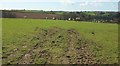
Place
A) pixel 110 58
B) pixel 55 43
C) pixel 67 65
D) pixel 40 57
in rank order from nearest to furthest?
1. pixel 67 65
2. pixel 40 57
3. pixel 110 58
4. pixel 55 43

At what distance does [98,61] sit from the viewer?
86.0 feet

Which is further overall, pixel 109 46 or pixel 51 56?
pixel 109 46

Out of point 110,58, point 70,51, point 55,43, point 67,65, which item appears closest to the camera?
point 67,65

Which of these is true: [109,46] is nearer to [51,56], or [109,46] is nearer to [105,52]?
[105,52]

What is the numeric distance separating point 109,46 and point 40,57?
11.2m

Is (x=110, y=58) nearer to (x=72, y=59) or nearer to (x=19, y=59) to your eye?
(x=72, y=59)

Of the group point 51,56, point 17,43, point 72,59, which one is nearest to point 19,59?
point 51,56

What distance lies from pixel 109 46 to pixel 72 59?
29.7ft

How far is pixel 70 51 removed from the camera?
2955 centimetres

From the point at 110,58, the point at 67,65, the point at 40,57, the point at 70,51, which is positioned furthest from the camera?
the point at 70,51

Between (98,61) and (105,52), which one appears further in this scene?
(105,52)

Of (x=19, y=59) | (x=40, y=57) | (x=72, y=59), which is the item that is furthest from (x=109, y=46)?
(x=19, y=59)

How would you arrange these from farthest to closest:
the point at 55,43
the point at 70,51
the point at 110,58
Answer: the point at 55,43, the point at 70,51, the point at 110,58

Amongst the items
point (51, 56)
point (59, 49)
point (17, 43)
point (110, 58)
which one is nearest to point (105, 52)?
point (110, 58)
